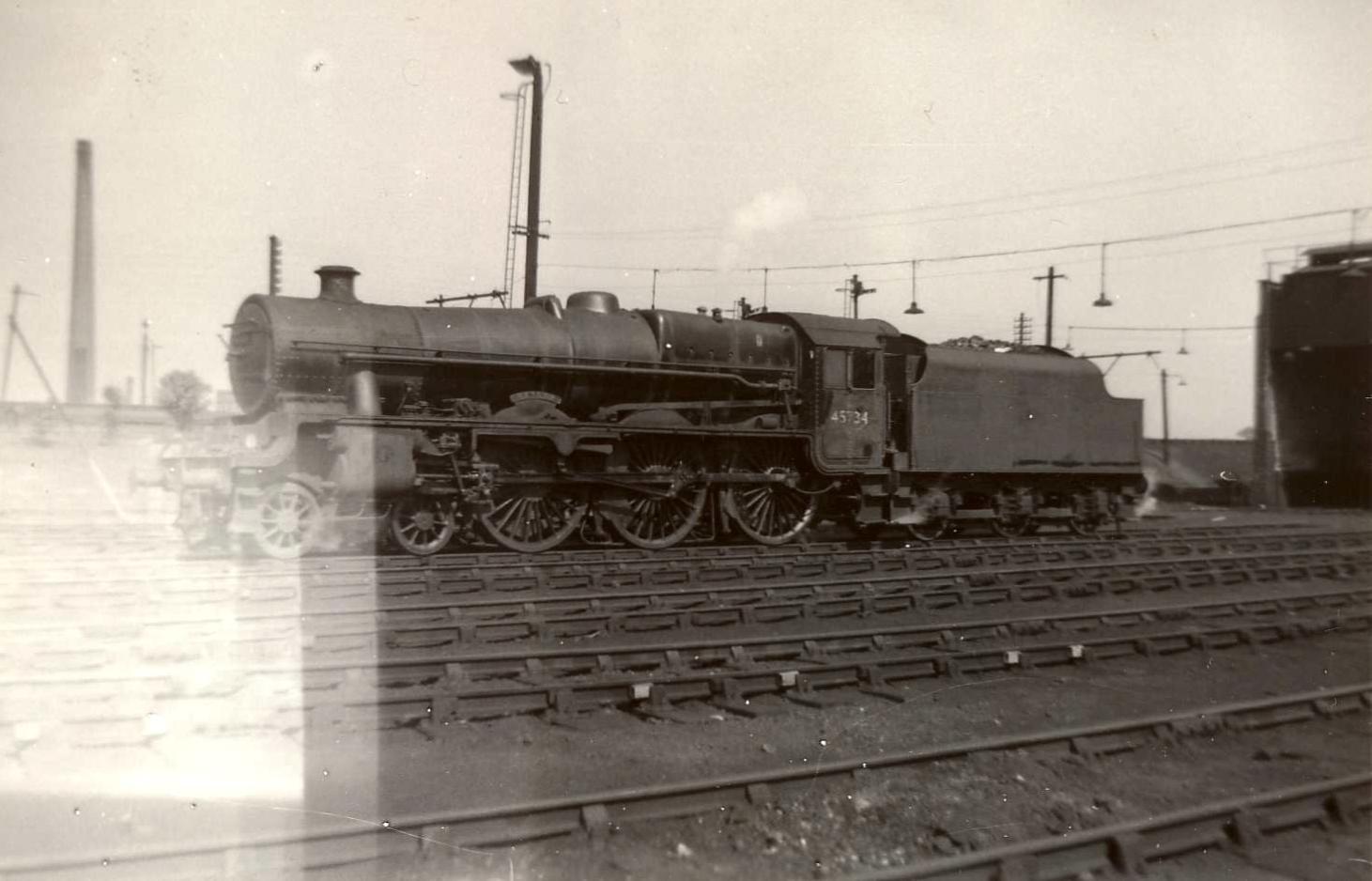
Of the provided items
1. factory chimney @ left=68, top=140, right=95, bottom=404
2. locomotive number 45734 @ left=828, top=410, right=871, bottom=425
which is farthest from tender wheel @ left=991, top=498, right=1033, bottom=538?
factory chimney @ left=68, top=140, right=95, bottom=404

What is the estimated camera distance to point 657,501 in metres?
13.2

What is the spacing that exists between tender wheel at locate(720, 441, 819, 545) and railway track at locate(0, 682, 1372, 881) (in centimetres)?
842

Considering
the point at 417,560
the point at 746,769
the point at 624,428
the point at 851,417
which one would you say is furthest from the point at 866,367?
the point at 746,769

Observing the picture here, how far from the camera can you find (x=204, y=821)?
415 centimetres

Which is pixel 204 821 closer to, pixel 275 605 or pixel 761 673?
pixel 761 673

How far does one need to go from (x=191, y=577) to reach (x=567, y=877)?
7.28m

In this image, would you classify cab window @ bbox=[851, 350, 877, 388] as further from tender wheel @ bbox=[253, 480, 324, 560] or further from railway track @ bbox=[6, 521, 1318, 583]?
tender wheel @ bbox=[253, 480, 324, 560]

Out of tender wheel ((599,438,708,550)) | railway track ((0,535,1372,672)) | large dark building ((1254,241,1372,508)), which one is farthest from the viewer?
large dark building ((1254,241,1372,508))

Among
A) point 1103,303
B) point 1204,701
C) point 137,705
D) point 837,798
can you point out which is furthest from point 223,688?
point 1103,303

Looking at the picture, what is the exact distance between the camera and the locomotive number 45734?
542 inches

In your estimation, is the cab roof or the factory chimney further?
the cab roof

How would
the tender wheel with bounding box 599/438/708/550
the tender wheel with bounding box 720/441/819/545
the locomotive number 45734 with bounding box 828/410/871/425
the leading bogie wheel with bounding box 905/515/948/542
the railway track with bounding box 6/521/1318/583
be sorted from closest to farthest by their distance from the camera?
the railway track with bounding box 6/521/1318/583 → the tender wheel with bounding box 599/438/708/550 → the tender wheel with bounding box 720/441/819/545 → the locomotive number 45734 with bounding box 828/410/871/425 → the leading bogie wheel with bounding box 905/515/948/542

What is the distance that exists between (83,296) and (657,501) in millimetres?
9850

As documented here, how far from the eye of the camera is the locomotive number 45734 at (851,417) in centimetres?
1376
